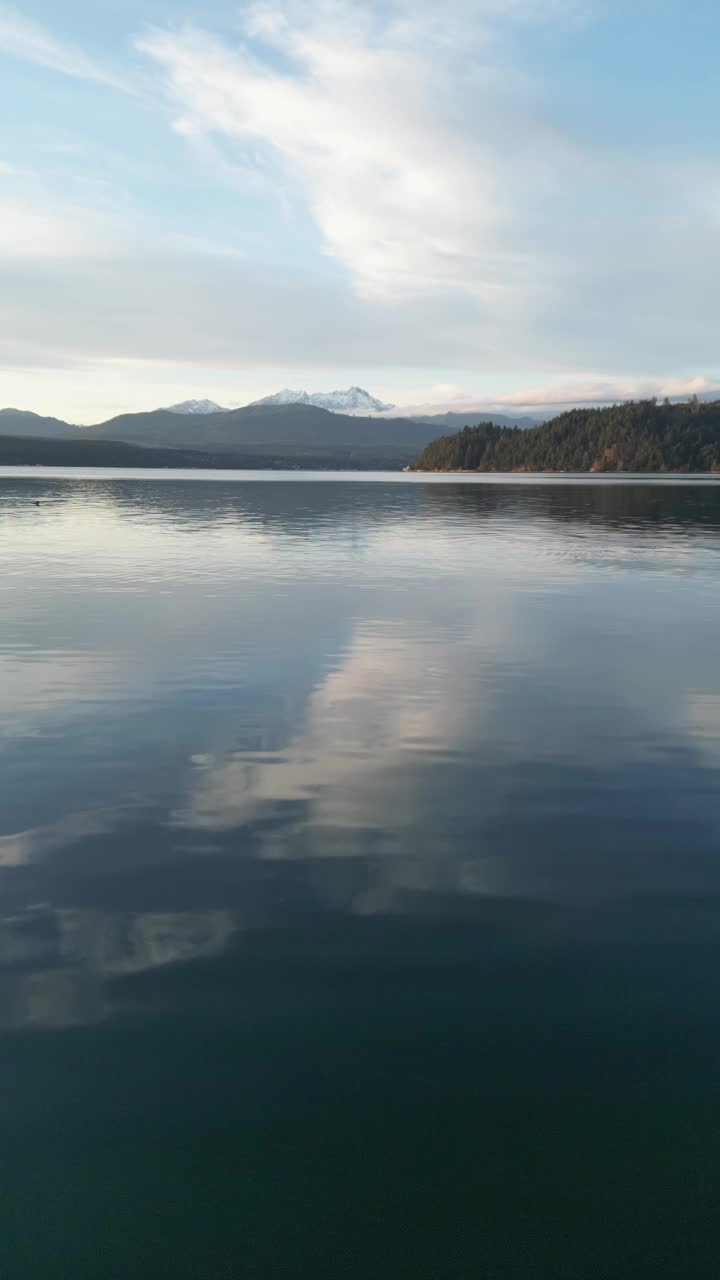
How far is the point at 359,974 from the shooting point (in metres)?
8.91

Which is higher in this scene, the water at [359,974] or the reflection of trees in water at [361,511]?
the reflection of trees in water at [361,511]

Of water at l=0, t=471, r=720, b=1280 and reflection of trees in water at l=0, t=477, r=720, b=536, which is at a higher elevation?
reflection of trees in water at l=0, t=477, r=720, b=536

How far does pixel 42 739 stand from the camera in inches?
665

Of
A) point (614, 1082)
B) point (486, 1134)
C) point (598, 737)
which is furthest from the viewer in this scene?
point (598, 737)

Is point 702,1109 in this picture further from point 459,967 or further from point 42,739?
point 42,739

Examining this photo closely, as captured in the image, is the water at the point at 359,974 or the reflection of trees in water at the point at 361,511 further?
the reflection of trees in water at the point at 361,511

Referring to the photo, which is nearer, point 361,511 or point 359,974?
point 359,974

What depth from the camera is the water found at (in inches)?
247

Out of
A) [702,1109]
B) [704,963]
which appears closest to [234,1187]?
[702,1109]

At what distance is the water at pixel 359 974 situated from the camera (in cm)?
626

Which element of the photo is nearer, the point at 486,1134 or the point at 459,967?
the point at 486,1134

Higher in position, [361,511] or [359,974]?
[361,511]

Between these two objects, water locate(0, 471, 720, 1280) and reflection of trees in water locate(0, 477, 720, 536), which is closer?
water locate(0, 471, 720, 1280)

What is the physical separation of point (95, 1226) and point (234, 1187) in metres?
1.01
